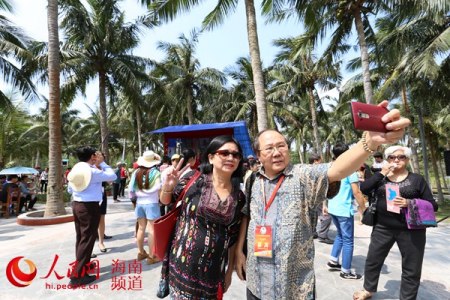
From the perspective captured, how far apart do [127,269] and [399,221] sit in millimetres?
3774

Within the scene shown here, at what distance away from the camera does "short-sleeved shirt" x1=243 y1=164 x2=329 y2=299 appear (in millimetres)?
1569

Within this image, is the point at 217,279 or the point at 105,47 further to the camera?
the point at 105,47

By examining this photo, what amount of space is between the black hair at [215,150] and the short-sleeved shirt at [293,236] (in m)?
0.47

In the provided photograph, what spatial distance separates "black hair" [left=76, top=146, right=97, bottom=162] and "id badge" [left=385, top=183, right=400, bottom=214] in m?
3.72

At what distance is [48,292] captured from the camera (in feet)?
11.8

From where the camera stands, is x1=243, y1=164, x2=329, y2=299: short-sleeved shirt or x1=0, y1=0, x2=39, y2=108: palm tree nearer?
x1=243, y1=164, x2=329, y2=299: short-sleeved shirt

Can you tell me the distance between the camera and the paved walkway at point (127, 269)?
3484 millimetres

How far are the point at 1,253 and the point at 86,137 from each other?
116ft

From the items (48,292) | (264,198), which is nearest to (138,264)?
(48,292)

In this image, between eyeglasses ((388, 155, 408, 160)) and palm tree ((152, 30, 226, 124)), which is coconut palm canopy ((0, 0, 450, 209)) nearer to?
palm tree ((152, 30, 226, 124))

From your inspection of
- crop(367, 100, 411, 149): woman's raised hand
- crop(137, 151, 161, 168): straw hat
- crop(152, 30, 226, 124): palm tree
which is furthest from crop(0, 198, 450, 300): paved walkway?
crop(152, 30, 226, 124): palm tree

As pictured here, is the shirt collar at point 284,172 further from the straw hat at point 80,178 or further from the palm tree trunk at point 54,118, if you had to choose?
the palm tree trunk at point 54,118

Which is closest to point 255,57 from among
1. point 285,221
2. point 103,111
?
point 285,221

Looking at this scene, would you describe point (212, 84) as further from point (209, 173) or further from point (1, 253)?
point (209, 173)
